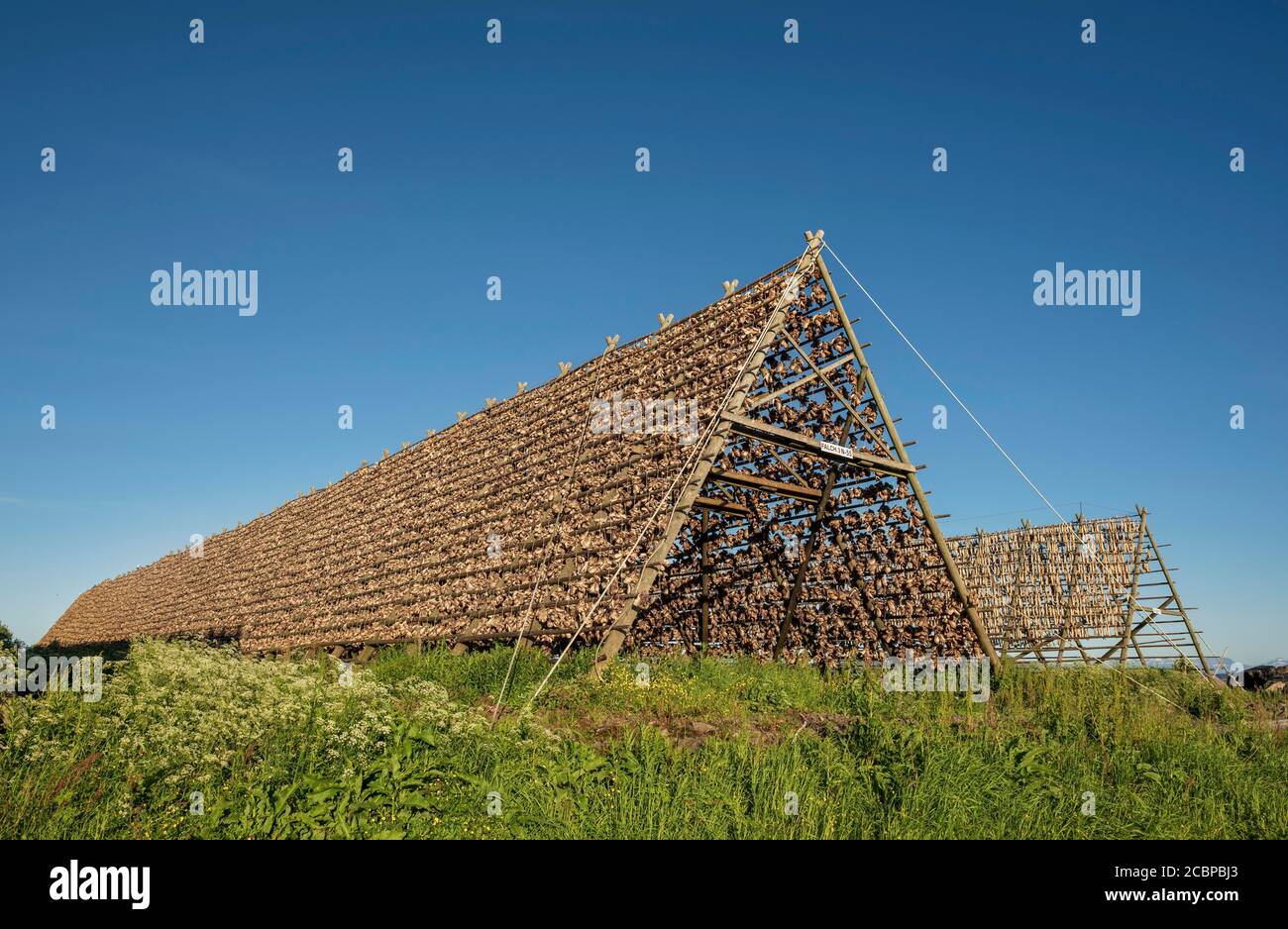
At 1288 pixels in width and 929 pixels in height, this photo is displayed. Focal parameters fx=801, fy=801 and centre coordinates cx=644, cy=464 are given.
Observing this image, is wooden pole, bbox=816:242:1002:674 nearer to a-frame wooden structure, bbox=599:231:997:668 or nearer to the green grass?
a-frame wooden structure, bbox=599:231:997:668

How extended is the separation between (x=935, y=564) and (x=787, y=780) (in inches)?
279

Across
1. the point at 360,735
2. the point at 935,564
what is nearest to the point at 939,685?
the point at 935,564

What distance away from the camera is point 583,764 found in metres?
5.75

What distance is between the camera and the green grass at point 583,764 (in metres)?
4.80

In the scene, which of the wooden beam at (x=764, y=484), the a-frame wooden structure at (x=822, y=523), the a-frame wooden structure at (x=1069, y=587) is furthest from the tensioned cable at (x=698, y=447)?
the a-frame wooden structure at (x=1069, y=587)

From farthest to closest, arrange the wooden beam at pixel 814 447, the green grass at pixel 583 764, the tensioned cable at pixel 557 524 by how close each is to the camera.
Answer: the wooden beam at pixel 814 447, the tensioned cable at pixel 557 524, the green grass at pixel 583 764

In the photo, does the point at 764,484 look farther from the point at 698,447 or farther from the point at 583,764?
the point at 583,764

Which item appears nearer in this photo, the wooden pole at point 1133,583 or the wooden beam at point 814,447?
the wooden beam at point 814,447

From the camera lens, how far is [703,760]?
6.08 meters

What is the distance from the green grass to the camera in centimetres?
480

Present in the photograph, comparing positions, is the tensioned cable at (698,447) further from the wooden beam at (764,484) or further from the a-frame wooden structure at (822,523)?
the wooden beam at (764,484)

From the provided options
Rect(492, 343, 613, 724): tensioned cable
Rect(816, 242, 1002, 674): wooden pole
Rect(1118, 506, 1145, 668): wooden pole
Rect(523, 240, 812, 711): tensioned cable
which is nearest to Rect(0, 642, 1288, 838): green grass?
A: Rect(523, 240, 812, 711): tensioned cable

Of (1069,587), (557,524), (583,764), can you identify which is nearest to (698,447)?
(557,524)
